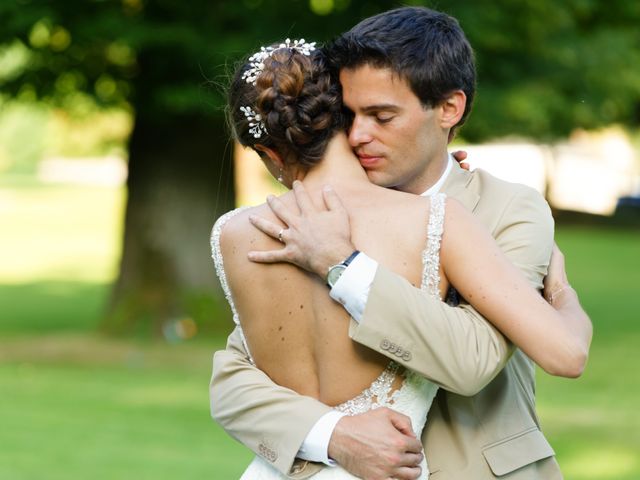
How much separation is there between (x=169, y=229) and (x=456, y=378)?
13.5 metres

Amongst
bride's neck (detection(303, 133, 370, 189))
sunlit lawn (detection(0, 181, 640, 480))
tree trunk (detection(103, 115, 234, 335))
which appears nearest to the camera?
bride's neck (detection(303, 133, 370, 189))

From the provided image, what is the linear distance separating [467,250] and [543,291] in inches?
15.3

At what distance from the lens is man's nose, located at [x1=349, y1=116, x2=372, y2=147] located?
301 cm

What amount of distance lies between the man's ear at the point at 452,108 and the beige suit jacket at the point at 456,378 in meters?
0.17

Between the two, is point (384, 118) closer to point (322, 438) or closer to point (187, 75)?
point (322, 438)

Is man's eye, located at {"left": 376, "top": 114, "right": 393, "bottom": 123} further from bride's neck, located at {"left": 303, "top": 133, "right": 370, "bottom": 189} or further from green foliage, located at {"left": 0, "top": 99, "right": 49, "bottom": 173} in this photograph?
green foliage, located at {"left": 0, "top": 99, "right": 49, "bottom": 173}

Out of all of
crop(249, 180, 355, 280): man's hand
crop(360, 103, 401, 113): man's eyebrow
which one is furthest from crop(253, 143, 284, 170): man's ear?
crop(360, 103, 401, 113): man's eyebrow

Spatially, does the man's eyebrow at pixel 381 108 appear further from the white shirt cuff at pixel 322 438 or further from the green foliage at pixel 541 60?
the green foliage at pixel 541 60

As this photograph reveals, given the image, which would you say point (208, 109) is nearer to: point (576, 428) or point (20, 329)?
point (576, 428)

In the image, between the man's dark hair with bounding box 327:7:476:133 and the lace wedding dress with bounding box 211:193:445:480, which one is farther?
the man's dark hair with bounding box 327:7:476:133

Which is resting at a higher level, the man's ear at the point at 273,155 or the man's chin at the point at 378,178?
the man's ear at the point at 273,155

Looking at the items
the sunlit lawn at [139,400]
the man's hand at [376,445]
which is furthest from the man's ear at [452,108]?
the sunlit lawn at [139,400]

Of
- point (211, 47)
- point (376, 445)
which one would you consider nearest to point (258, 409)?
point (376, 445)

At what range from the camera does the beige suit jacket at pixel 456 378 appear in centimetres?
276
